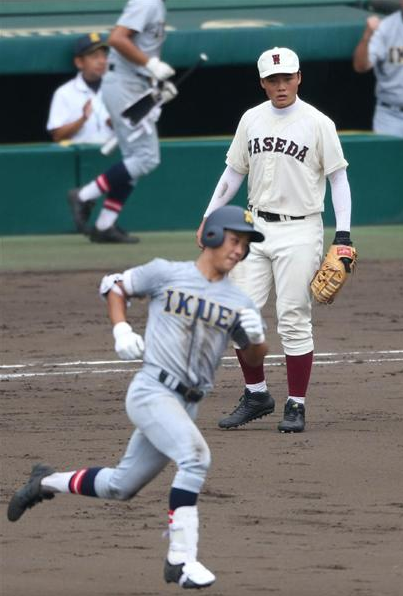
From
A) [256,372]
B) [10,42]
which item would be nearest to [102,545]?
Result: [256,372]

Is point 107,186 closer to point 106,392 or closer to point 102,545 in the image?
point 106,392

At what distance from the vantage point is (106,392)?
9.49m

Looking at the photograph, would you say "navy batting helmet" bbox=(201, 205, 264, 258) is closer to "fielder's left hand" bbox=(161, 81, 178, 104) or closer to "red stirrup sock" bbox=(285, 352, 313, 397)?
"red stirrup sock" bbox=(285, 352, 313, 397)

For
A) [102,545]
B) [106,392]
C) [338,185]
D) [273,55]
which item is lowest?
[106,392]

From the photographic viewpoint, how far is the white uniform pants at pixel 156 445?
579cm

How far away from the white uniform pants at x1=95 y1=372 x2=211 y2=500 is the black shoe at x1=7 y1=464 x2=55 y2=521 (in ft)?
1.03

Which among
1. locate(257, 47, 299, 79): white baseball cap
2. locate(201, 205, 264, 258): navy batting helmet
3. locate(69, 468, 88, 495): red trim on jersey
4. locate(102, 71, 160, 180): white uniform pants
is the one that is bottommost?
locate(102, 71, 160, 180): white uniform pants

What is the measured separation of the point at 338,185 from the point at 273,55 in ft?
2.47

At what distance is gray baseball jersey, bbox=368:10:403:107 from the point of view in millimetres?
15500

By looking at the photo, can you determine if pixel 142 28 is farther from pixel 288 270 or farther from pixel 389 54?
pixel 288 270

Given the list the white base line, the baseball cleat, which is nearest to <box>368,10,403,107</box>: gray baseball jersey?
the white base line

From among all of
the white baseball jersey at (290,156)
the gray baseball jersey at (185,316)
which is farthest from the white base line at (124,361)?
the gray baseball jersey at (185,316)

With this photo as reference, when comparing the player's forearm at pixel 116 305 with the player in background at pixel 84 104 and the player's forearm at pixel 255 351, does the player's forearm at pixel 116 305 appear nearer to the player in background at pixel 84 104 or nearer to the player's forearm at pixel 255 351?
the player's forearm at pixel 255 351

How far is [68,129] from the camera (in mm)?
15203
